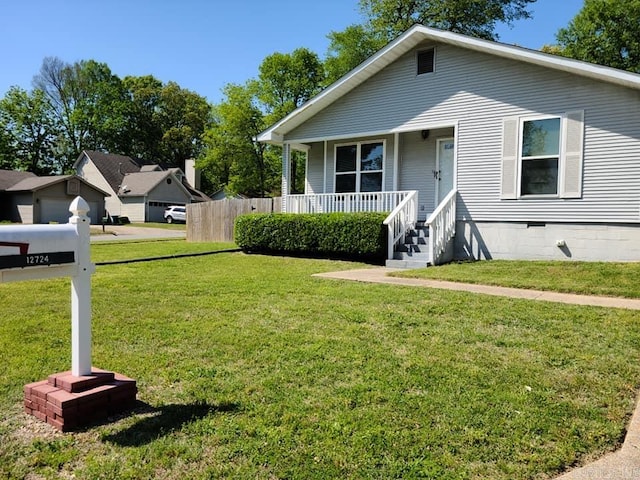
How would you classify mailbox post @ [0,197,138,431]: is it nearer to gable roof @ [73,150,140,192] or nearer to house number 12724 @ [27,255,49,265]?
house number 12724 @ [27,255,49,265]

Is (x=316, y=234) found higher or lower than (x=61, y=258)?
lower

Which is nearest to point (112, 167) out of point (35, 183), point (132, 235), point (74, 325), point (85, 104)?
point (35, 183)

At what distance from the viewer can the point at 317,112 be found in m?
13.8

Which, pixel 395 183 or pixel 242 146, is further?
pixel 242 146

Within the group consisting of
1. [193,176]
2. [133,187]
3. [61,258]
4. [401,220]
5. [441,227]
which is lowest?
[61,258]

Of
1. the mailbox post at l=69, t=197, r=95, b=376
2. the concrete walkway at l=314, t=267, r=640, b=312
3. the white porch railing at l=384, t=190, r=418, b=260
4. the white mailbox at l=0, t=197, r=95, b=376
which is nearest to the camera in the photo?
the white mailbox at l=0, t=197, r=95, b=376

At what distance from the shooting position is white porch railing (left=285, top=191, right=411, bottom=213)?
476 inches

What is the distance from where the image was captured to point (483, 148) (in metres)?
11.0

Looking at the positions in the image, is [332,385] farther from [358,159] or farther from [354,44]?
[354,44]

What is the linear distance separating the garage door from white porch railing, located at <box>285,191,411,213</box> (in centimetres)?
2846

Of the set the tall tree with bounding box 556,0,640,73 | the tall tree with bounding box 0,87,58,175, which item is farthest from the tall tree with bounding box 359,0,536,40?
the tall tree with bounding box 0,87,58,175

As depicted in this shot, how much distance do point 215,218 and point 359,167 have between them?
6.36 meters

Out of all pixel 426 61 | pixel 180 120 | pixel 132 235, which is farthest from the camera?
pixel 180 120

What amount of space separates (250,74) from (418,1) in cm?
1259
